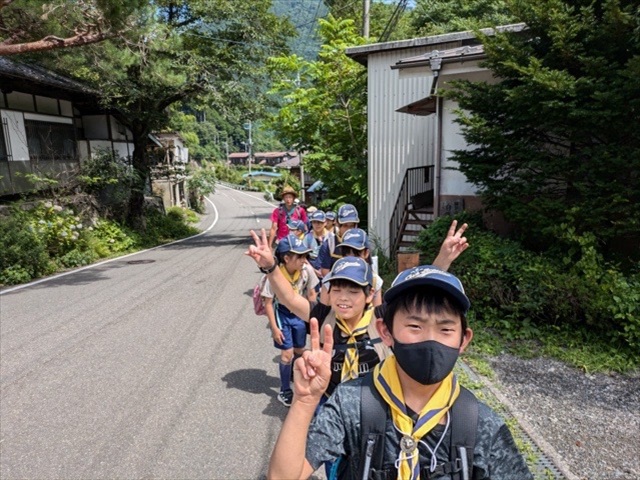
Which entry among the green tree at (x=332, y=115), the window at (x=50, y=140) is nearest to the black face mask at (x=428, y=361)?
the green tree at (x=332, y=115)

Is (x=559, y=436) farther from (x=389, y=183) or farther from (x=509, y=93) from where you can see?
(x=389, y=183)

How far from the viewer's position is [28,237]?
1086 centimetres

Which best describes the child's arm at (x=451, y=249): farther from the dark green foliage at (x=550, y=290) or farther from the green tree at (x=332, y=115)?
the green tree at (x=332, y=115)

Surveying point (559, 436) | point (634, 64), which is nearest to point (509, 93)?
point (634, 64)

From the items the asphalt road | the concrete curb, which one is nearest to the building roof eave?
the asphalt road

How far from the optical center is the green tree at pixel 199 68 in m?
15.6

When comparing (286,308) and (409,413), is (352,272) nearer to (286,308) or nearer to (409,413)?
(409,413)

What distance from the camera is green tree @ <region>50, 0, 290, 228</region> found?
51.1ft

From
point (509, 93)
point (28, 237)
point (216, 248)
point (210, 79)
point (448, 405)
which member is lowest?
point (216, 248)

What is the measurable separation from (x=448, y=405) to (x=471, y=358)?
168 inches

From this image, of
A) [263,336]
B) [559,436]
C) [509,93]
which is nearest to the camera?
[559,436]

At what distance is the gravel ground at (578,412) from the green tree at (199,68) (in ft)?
45.3

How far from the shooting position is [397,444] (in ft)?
4.80

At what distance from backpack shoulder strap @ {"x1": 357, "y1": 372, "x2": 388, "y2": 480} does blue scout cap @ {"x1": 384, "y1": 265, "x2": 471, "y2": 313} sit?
372mm
